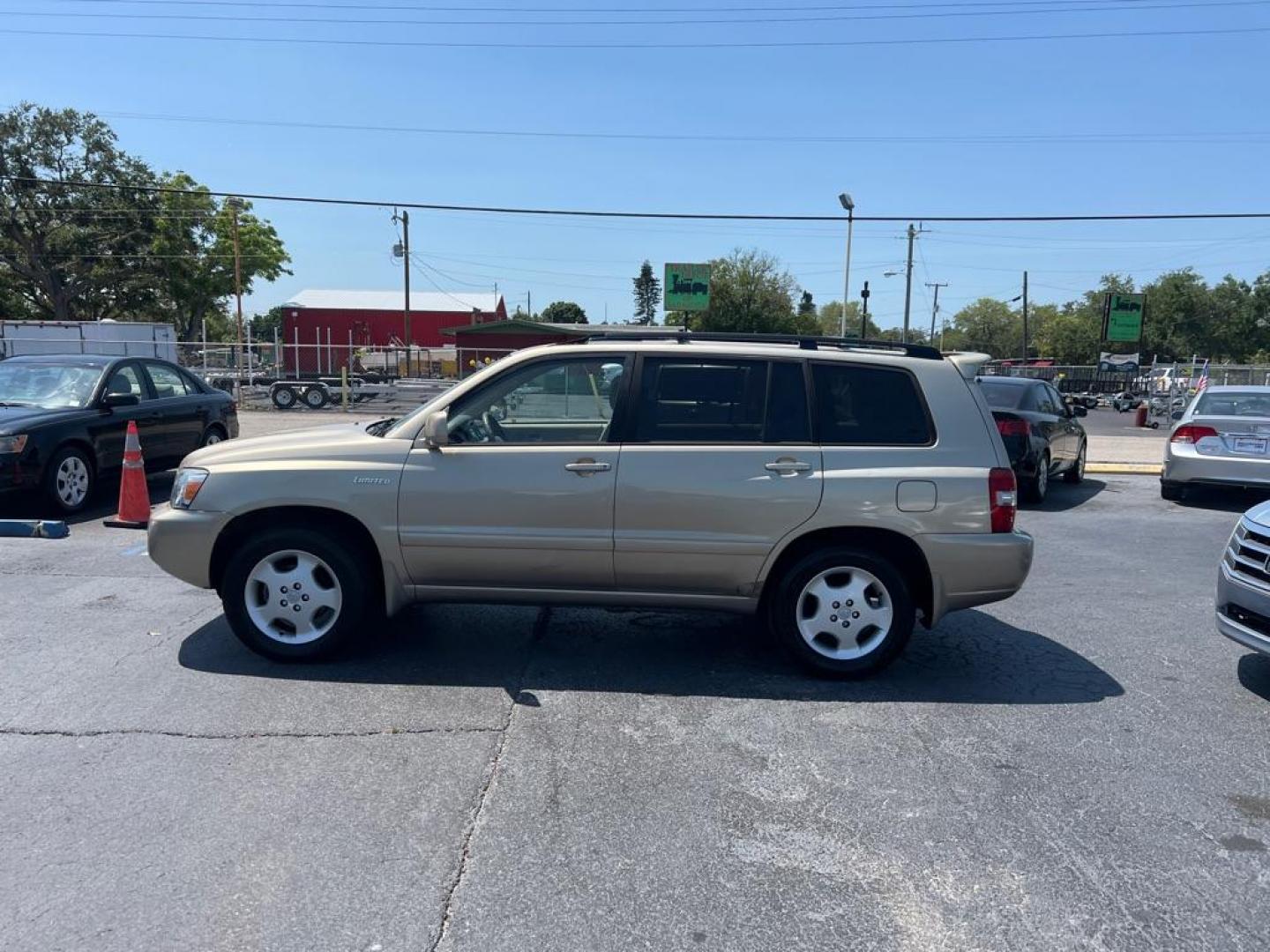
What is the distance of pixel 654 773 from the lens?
152 inches

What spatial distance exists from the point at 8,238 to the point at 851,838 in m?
56.4

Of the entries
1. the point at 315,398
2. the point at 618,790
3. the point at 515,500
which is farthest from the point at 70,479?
the point at 315,398

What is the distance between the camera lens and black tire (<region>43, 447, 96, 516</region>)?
344 inches

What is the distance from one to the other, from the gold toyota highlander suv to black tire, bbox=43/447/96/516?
4.63 m

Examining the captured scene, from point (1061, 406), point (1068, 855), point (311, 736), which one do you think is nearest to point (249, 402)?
point (1061, 406)

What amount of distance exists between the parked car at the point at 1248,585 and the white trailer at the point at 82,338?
29.8 metres

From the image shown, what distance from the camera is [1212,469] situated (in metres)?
10.7

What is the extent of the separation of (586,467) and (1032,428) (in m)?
7.70

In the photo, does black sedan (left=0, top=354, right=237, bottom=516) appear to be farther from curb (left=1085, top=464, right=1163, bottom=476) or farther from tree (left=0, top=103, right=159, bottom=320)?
tree (left=0, top=103, right=159, bottom=320)

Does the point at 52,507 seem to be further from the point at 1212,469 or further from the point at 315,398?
the point at 315,398

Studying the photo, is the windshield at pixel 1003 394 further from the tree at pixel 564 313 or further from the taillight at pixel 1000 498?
the tree at pixel 564 313

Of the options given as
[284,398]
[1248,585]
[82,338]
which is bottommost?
[1248,585]

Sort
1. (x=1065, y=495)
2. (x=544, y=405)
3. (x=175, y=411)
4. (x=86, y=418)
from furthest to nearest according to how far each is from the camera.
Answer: (x=1065, y=495)
(x=175, y=411)
(x=86, y=418)
(x=544, y=405)

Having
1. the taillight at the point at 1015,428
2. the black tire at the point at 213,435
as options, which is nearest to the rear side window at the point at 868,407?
the taillight at the point at 1015,428
